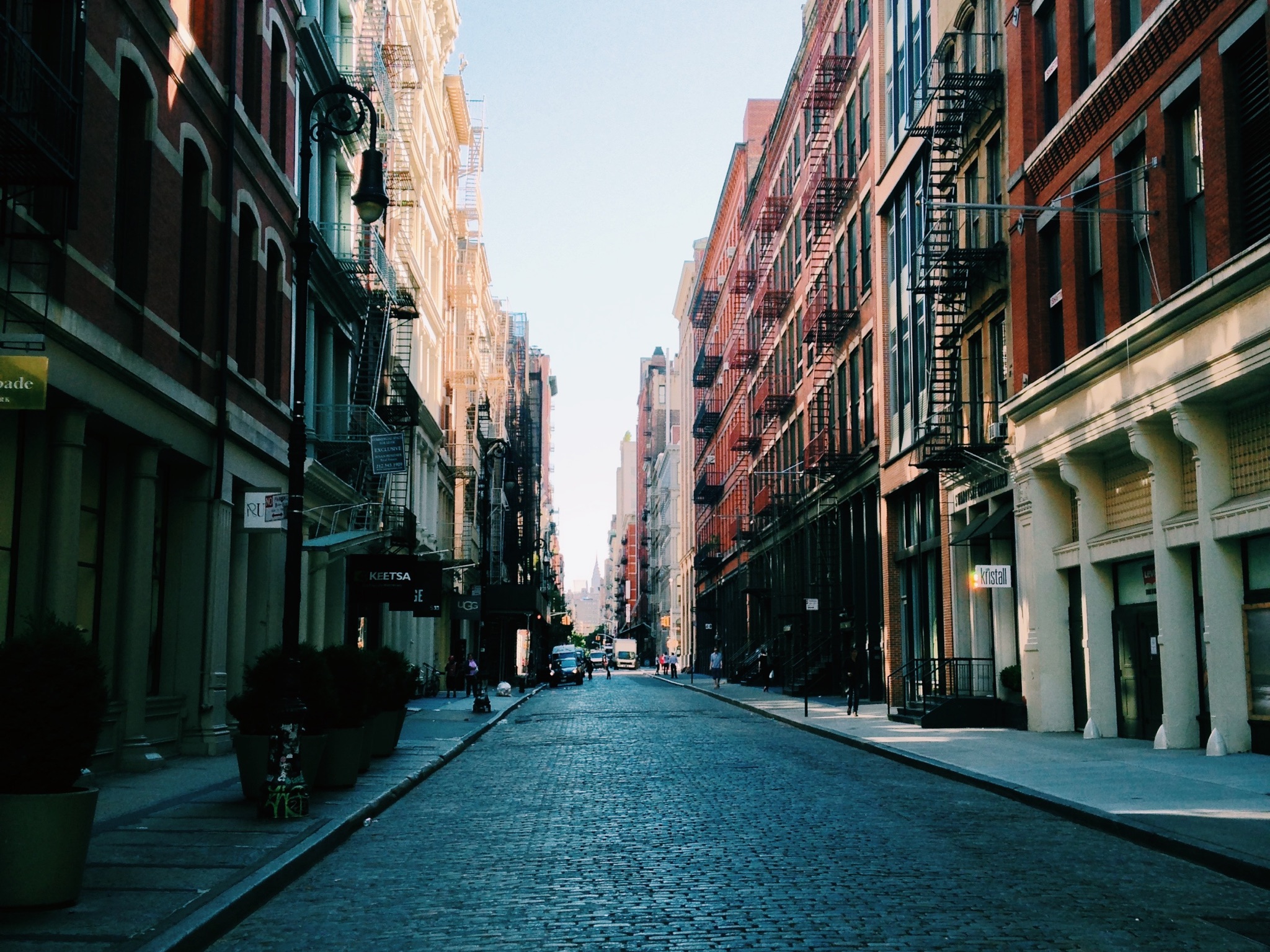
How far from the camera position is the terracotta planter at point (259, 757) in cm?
1417

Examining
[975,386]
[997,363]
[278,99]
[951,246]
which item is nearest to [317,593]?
[278,99]

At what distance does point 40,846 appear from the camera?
329 inches

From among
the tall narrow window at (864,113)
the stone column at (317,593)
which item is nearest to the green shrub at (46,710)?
the stone column at (317,593)

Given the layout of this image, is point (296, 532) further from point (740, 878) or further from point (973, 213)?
point (973, 213)

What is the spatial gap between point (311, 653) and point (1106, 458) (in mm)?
15699

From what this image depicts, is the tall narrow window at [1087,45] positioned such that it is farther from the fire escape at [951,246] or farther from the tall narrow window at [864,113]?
the tall narrow window at [864,113]

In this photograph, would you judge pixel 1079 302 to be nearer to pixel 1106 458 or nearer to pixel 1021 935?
pixel 1106 458

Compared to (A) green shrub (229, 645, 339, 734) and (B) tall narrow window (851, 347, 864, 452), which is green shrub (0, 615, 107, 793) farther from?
(B) tall narrow window (851, 347, 864, 452)

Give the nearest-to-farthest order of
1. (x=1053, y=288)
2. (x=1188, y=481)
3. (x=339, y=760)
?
(x=339, y=760) → (x=1188, y=481) → (x=1053, y=288)

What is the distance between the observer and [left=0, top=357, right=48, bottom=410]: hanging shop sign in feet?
39.7

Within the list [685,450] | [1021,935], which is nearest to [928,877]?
[1021,935]

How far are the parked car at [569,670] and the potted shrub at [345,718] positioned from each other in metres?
58.9

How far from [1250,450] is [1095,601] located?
226 inches

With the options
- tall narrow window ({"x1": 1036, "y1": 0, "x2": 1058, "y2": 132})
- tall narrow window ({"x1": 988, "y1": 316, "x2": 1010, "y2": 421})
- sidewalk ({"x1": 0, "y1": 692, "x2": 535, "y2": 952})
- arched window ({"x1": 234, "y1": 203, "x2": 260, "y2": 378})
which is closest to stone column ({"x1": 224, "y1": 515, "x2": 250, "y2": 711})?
arched window ({"x1": 234, "y1": 203, "x2": 260, "y2": 378})
